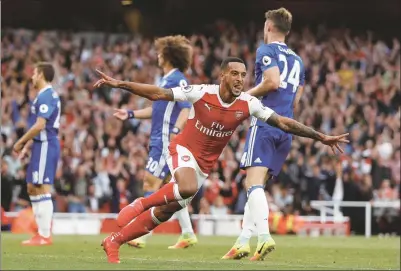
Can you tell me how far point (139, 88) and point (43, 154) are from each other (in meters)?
5.59

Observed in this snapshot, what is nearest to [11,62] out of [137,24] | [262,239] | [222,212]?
[137,24]

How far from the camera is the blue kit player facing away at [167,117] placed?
14.6m

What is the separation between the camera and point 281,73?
12.0m

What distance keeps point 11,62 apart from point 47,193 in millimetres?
14618

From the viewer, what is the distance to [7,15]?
3303 centimetres

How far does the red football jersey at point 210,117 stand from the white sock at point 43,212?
485 centimetres

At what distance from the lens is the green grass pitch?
9.82 meters

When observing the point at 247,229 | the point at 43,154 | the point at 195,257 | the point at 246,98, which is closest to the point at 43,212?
the point at 43,154

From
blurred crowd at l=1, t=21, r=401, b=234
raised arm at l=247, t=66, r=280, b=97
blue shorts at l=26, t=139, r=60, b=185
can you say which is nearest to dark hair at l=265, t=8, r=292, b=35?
raised arm at l=247, t=66, r=280, b=97

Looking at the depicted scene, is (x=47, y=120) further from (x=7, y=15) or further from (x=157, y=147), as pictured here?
(x=7, y=15)

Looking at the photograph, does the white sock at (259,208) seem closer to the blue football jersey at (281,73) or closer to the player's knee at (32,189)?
the blue football jersey at (281,73)

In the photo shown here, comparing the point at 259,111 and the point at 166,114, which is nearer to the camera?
the point at 259,111

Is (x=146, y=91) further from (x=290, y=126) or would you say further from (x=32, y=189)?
(x=32, y=189)

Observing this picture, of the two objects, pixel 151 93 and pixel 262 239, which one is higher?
pixel 151 93
